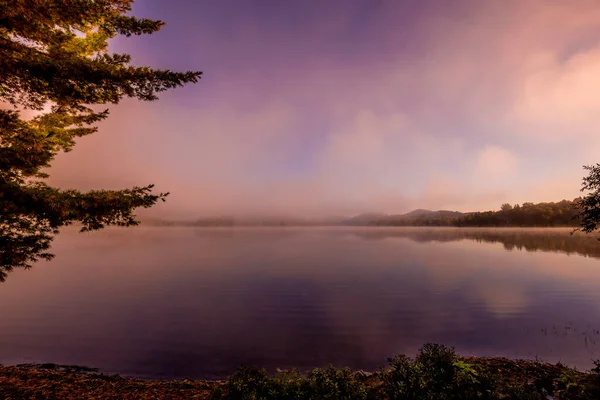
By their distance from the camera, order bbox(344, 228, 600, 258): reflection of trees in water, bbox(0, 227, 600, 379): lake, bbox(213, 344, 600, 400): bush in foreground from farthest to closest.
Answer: bbox(344, 228, 600, 258): reflection of trees in water < bbox(0, 227, 600, 379): lake < bbox(213, 344, 600, 400): bush in foreground

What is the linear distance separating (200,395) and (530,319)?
2621 centimetres

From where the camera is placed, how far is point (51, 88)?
9.30 meters

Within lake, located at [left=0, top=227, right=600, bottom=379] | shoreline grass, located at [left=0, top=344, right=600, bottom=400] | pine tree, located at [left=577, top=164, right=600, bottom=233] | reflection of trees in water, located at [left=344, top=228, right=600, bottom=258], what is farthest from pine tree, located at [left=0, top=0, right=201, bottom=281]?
reflection of trees in water, located at [left=344, top=228, right=600, bottom=258]

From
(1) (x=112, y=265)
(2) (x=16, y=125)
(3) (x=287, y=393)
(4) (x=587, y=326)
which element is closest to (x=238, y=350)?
(3) (x=287, y=393)

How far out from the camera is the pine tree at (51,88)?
27.6ft

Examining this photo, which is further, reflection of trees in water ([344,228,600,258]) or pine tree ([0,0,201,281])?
reflection of trees in water ([344,228,600,258])

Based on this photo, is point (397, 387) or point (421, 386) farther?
point (397, 387)

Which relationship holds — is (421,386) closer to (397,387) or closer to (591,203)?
(397,387)

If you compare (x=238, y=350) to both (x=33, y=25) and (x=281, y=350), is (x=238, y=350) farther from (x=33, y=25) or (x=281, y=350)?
(x=33, y=25)

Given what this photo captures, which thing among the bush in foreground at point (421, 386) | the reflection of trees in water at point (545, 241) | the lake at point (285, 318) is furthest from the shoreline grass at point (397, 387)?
the reflection of trees in water at point (545, 241)

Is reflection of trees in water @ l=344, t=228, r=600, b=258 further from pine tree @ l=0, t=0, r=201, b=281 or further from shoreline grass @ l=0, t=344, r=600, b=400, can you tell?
pine tree @ l=0, t=0, r=201, b=281

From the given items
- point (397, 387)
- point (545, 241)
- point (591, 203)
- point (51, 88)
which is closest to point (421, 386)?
point (397, 387)

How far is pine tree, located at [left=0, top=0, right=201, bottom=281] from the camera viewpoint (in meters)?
8.41

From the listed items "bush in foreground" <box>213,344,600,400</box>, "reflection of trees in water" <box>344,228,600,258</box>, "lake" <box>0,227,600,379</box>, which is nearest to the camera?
"bush in foreground" <box>213,344,600,400</box>
